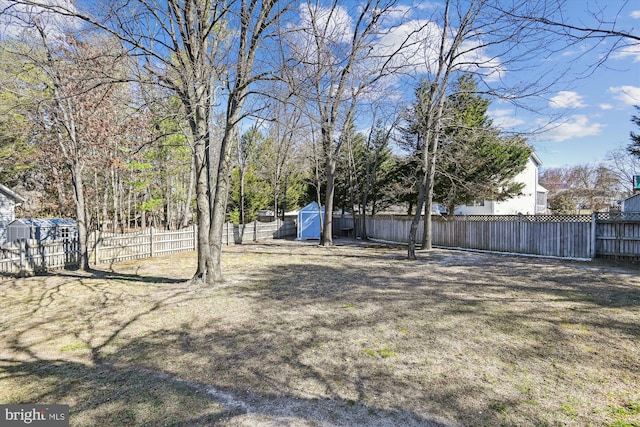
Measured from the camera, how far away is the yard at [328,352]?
8.38 feet

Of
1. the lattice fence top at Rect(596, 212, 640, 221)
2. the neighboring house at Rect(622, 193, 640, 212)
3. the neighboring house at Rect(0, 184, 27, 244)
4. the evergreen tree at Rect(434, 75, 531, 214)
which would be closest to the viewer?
the lattice fence top at Rect(596, 212, 640, 221)

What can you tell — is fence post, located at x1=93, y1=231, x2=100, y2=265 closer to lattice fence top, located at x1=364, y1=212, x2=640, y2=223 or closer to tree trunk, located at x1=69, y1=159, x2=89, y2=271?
tree trunk, located at x1=69, y1=159, x2=89, y2=271

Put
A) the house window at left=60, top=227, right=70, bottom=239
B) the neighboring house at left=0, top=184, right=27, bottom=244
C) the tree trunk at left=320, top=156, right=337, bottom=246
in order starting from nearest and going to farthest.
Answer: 1. the house window at left=60, top=227, right=70, bottom=239
2. the neighboring house at left=0, top=184, right=27, bottom=244
3. the tree trunk at left=320, top=156, right=337, bottom=246

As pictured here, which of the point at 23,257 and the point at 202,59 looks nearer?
the point at 202,59

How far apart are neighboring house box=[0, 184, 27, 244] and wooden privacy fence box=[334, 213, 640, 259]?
58.5 ft

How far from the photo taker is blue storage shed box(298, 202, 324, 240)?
769 inches

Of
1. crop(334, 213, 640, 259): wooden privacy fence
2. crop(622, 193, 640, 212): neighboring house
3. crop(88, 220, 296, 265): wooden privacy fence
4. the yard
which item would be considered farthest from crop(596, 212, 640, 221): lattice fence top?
crop(88, 220, 296, 265): wooden privacy fence

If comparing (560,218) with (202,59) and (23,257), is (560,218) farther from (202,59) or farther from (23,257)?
(23,257)

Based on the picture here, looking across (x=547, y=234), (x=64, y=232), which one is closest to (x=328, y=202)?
(x=547, y=234)

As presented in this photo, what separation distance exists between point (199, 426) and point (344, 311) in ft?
10.2

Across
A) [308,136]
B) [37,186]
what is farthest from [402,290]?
[37,186]

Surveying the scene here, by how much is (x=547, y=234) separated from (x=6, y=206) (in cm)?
2061

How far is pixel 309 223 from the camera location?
64.5ft

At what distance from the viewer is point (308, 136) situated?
17438 millimetres
